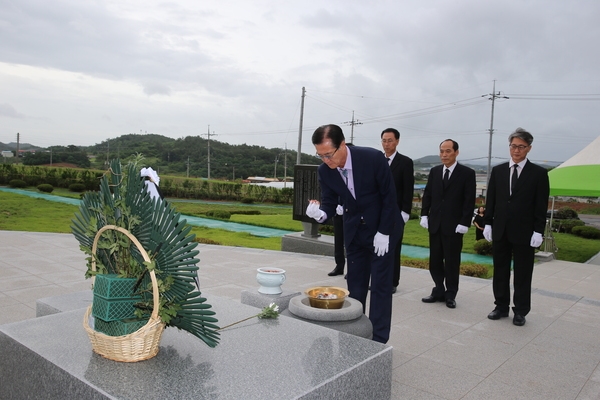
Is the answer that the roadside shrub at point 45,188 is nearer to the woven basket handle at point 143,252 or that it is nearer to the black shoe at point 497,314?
the black shoe at point 497,314

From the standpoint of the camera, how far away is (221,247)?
8.68 meters

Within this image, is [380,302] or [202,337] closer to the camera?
[202,337]

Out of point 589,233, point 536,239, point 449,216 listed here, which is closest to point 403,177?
point 449,216

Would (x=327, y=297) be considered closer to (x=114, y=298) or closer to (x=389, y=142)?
(x=114, y=298)

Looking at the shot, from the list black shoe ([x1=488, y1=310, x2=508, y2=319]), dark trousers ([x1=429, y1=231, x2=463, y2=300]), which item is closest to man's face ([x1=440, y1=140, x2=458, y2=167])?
dark trousers ([x1=429, y1=231, x2=463, y2=300])

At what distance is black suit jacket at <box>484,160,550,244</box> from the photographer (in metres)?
4.33

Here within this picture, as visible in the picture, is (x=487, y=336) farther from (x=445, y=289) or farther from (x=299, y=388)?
(x=299, y=388)

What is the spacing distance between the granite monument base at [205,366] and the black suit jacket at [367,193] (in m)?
0.85

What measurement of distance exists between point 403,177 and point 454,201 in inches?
22.4

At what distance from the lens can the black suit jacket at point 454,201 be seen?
4.88 m

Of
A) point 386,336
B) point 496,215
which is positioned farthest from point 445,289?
point 386,336

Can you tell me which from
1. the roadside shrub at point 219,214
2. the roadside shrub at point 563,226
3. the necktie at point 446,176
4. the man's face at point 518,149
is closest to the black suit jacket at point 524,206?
the man's face at point 518,149

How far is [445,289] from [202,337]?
11.7ft

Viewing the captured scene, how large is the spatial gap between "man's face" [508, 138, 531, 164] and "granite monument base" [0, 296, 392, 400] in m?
2.69
